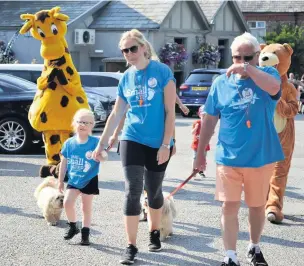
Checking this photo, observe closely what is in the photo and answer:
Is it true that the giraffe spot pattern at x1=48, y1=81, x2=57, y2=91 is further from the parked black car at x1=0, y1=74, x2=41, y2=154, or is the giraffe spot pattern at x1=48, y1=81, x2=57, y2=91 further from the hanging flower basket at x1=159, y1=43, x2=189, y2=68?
the hanging flower basket at x1=159, y1=43, x2=189, y2=68

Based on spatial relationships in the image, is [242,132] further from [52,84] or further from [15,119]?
[15,119]

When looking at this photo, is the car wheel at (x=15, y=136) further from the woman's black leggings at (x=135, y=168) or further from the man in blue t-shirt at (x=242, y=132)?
the man in blue t-shirt at (x=242, y=132)

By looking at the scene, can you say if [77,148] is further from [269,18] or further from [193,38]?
[269,18]

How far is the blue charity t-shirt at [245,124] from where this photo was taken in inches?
226

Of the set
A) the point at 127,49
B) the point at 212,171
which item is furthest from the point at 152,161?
the point at 212,171

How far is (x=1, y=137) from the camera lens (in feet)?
46.2

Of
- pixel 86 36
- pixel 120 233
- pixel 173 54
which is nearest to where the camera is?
pixel 120 233

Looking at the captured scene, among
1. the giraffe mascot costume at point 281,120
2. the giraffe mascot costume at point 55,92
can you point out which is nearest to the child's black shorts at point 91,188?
the giraffe mascot costume at point 281,120

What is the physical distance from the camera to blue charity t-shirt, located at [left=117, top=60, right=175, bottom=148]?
6164 millimetres

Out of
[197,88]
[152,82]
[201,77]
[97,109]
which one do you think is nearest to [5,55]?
[201,77]

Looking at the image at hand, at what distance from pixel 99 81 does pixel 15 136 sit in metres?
7.30

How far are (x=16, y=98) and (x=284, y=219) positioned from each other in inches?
285

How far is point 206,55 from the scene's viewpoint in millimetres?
36688

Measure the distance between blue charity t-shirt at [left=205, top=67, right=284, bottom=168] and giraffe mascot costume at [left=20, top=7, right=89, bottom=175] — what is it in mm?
3838
